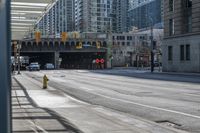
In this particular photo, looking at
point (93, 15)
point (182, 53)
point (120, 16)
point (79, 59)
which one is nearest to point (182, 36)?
point (182, 53)

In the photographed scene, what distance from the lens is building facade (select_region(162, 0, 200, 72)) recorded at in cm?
Result: 6047

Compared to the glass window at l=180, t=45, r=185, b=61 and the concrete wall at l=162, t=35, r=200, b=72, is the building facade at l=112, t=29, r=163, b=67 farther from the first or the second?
the glass window at l=180, t=45, r=185, b=61

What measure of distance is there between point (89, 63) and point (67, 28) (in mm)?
32796

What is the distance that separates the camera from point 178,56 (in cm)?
6694

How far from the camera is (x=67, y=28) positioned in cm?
16200

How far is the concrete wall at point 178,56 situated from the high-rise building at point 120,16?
98.0m

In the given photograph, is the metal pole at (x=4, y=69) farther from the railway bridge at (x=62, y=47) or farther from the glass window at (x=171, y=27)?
the railway bridge at (x=62, y=47)

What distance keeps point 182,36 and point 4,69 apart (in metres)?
62.0

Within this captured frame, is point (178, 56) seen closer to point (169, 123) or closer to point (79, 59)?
point (169, 123)

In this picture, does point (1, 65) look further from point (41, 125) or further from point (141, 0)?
point (141, 0)

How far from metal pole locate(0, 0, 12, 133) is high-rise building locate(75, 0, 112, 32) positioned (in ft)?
458

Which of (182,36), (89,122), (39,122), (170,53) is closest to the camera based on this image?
(39,122)

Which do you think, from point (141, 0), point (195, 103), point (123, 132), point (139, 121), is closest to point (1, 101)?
point (123, 132)

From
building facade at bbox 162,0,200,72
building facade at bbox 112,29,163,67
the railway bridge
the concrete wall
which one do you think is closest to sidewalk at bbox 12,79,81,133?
the concrete wall
